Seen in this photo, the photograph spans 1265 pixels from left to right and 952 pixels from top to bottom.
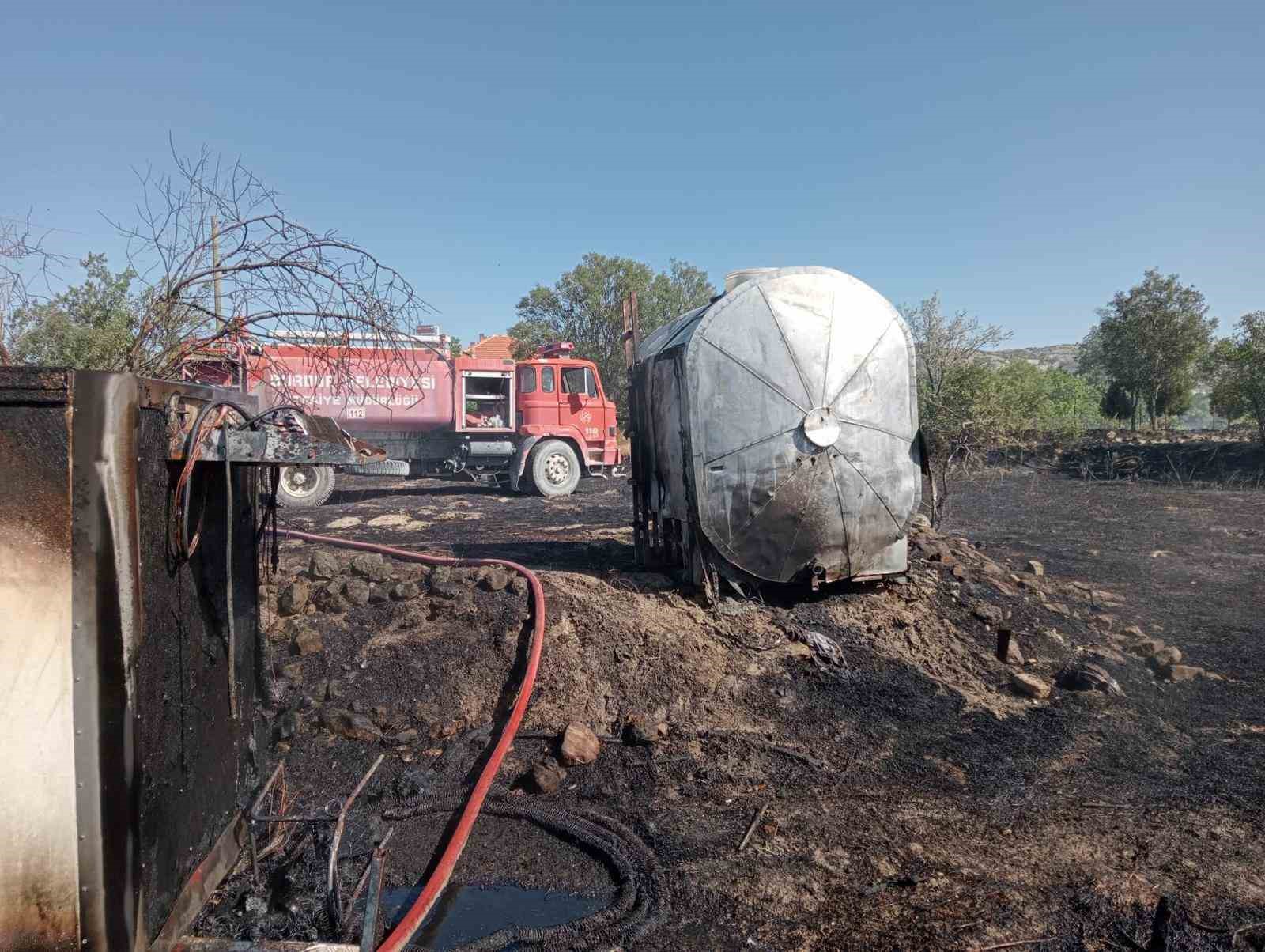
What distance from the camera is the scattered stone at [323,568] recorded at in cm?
687

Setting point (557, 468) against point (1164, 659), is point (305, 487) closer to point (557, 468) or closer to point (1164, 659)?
point (557, 468)

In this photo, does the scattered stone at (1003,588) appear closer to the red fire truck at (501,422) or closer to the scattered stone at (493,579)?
the scattered stone at (493,579)

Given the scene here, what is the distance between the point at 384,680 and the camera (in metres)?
5.67

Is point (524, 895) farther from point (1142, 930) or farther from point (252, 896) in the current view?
point (1142, 930)

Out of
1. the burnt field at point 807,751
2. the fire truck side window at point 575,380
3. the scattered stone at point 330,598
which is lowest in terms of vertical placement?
the burnt field at point 807,751

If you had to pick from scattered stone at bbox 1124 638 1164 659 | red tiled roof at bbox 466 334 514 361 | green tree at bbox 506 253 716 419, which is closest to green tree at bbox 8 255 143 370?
scattered stone at bbox 1124 638 1164 659

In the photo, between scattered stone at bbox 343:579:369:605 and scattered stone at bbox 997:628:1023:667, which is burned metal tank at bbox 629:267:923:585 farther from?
scattered stone at bbox 343:579:369:605

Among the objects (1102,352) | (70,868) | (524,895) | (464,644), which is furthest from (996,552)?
(1102,352)

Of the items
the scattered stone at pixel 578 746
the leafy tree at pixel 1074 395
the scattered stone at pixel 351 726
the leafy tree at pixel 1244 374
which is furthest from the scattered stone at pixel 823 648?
the leafy tree at pixel 1074 395

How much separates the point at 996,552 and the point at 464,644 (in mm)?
7803

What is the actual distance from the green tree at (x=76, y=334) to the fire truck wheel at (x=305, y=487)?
6114 millimetres

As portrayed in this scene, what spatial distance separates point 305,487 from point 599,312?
19.8 metres

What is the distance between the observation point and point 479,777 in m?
4.72

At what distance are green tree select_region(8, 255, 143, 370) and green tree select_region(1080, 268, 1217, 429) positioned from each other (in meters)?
32.8
